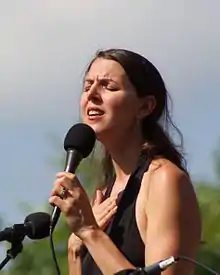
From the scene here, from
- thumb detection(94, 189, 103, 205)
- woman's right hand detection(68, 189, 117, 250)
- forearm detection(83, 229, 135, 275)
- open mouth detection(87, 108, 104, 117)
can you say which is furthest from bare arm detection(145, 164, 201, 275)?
thumb detection(94, 189, 103, 205)

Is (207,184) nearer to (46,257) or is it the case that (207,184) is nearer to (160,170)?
(46,257)

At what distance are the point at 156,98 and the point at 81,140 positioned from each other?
51cm

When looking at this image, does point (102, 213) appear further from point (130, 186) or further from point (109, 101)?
point (109, 101)

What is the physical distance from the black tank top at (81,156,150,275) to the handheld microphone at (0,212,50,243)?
1.28 feet

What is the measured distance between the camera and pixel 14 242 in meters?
4.57

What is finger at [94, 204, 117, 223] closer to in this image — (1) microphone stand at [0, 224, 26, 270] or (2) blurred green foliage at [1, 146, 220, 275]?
(1) microphone stand at [0, 224, 26, 270]

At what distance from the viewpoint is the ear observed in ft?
17.0

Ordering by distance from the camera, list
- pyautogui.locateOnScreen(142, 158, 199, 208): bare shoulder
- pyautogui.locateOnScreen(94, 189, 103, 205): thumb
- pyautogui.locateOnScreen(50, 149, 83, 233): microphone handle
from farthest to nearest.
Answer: pyautogui.locateOnScreen(94, 189, 103, 205): thumb
pyautogui.locateOnScreen(142, 158, 199, 208): bare shoulder
pyautogui.locateOnScreen(50, 149, 83, 233): microphone handle

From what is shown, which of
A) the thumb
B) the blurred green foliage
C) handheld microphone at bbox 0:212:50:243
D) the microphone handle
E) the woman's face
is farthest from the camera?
the blurred green foliage

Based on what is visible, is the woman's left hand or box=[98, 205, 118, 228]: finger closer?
the woman's left hand

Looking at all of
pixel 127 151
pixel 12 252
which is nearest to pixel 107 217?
pixel 127 151

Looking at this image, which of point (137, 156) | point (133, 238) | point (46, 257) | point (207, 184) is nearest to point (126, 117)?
point (137, 156)

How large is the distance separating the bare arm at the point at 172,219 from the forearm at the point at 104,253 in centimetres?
12

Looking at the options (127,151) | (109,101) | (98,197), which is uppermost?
(109,101)
